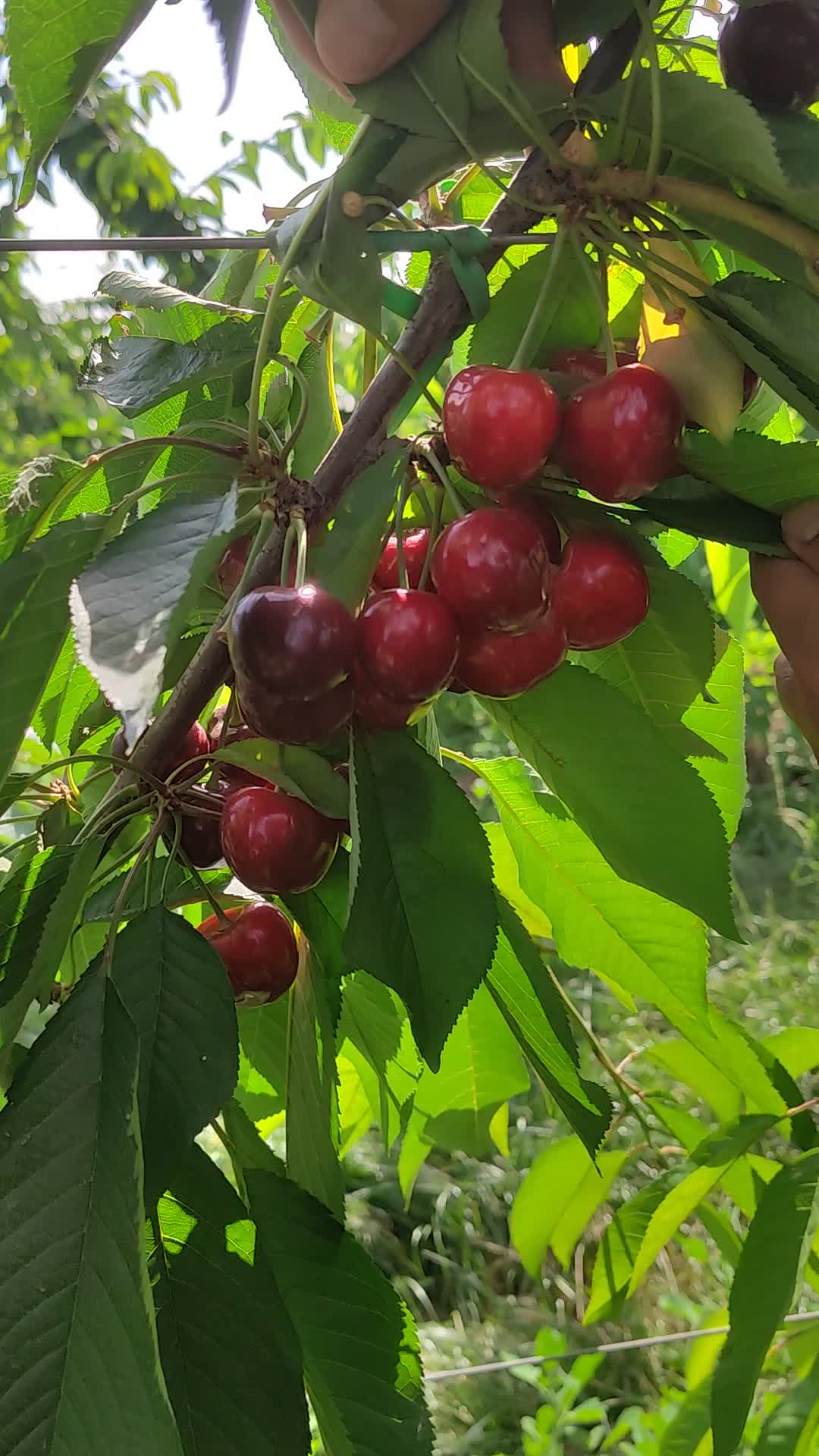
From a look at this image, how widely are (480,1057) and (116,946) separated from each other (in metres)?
0.28

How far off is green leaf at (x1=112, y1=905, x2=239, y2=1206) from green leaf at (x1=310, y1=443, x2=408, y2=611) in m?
0.17

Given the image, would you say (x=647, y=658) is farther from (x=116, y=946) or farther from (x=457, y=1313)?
(x=457, y=1313)

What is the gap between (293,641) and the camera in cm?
29

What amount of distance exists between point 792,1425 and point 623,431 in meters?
0.64

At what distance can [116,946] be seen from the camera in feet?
1.41

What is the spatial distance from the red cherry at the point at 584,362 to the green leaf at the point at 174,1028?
26 cm

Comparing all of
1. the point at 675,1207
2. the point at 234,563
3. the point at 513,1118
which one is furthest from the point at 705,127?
the point at 513,1118

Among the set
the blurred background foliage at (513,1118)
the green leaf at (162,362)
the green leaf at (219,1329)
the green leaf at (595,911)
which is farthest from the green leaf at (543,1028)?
the blurred background foliage at (513,1118)

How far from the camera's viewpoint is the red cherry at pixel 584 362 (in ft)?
1.22

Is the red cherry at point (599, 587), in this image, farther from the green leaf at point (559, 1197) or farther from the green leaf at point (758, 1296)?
the green leaf at point (559, 1197)

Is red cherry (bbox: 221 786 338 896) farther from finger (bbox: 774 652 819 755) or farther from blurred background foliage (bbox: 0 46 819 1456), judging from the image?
blurred background foliage (bbox: 0 46 819 1456)

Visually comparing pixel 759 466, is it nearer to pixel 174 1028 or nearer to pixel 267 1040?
pixel 174 1028

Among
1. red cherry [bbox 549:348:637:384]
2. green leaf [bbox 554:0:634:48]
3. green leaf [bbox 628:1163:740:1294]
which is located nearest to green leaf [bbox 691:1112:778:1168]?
green leaf [bbox 628:1163:740:1294]

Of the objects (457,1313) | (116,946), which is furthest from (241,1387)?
(457,1313)
